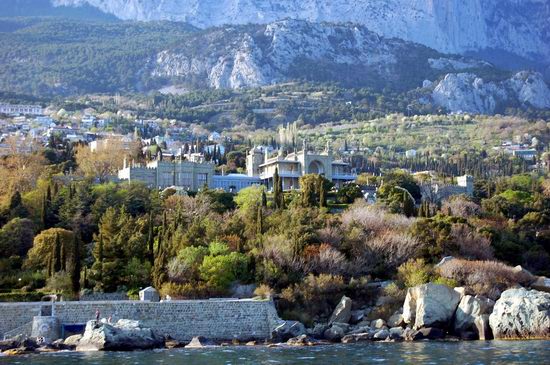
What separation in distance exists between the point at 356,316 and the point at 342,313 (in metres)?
1.20

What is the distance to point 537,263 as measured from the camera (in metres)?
70.2

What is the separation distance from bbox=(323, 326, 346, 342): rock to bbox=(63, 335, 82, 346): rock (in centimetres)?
1280

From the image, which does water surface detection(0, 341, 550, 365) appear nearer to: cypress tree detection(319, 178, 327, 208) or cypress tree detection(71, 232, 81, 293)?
cypress tree detection(71, 232, 81, 293)

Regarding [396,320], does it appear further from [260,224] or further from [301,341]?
[260,224]

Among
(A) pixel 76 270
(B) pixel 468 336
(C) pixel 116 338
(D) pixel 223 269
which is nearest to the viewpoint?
(C) pixel 116 338

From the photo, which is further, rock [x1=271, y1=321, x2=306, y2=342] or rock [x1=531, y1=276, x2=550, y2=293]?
rock [x1=531, y1=276, x2=550, y2=293]

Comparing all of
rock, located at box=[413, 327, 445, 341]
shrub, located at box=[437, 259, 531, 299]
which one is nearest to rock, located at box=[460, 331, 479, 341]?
rock, located at box=[413, 327, 445, 341]

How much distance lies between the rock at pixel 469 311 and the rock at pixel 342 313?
5.94 m

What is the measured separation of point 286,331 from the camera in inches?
2120

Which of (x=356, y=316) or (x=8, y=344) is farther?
(x=356, y=316)

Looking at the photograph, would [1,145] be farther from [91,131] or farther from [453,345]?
[453,345]

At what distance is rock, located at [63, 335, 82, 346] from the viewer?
49.9 meters

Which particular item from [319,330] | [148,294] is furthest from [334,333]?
[148,294]

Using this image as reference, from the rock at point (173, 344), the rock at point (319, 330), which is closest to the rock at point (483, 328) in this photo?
the rock at point (319, 330)
